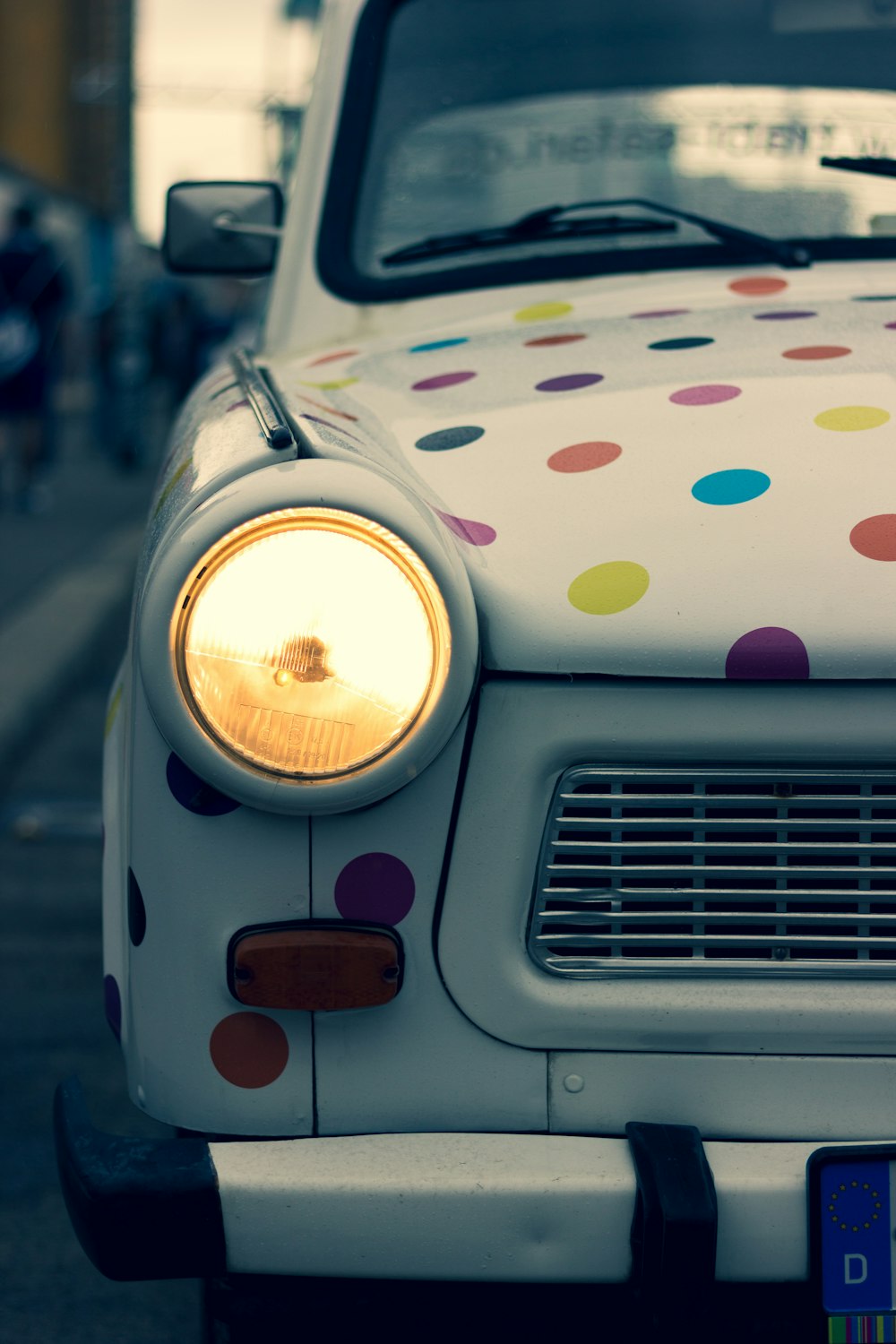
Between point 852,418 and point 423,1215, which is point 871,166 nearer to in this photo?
point 852,418

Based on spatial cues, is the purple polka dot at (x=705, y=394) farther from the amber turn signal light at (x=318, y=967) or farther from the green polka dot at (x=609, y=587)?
the amber turn signal light at (x=318, y=967)

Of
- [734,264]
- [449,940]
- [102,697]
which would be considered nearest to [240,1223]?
[449,940]

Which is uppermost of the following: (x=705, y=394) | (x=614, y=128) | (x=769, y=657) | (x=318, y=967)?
(x=614, y=128)

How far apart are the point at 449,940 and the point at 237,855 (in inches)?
9.0

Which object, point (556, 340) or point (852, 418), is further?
point (556, 340)

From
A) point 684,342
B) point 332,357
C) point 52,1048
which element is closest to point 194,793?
point 684,342

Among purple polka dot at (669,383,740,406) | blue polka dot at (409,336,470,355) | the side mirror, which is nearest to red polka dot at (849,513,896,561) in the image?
purple polka dot at (669,383,740,406)

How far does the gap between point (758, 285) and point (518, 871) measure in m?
1.21

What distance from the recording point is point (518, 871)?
1.63m

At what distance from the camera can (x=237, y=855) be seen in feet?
5.38

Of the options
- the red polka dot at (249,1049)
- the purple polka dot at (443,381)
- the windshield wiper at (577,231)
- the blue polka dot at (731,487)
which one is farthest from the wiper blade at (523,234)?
the red polka dot at (249,1049)

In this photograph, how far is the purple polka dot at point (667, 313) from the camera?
2.36 metres

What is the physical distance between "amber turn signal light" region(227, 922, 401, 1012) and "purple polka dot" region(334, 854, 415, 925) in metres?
0.02

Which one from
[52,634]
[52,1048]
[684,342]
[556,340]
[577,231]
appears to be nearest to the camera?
[684,342]
